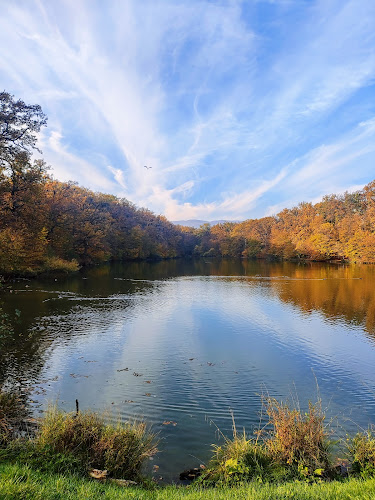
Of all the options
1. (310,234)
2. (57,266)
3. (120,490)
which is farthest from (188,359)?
(310,234)

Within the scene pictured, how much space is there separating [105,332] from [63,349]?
3.38 metres

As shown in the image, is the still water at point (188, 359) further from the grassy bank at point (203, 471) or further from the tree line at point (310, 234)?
the tree line at point (310, 234)

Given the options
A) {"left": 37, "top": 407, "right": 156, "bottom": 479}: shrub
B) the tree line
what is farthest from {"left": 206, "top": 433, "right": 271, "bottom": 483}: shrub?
the tree line

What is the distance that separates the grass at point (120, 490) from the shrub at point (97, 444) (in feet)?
2.57

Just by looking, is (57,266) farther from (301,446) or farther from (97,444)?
(301,446)

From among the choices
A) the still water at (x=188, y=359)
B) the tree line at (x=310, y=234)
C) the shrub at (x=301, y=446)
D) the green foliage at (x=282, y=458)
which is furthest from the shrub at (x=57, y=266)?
the tree line at (x=310, y=234)

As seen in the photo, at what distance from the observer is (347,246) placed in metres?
76.3

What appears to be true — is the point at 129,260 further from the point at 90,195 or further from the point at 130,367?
the point at 130,367

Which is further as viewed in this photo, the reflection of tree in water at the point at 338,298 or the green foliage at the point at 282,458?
the reflection of tree in water at the point at 338,298

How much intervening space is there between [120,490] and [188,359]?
9280 mm

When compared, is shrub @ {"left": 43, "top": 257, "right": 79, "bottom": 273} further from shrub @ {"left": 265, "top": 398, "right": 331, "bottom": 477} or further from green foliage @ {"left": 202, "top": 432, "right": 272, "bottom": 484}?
shrub @ {"left": 265, "top": 398, "right": 331, "bottom": 477}

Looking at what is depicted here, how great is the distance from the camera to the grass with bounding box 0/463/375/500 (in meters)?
4.11

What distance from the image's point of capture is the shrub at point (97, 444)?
233 inches

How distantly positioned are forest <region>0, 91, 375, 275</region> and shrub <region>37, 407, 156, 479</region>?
18182mm
